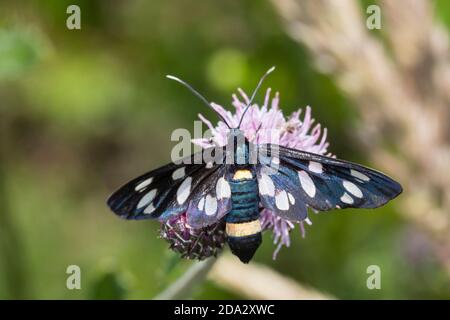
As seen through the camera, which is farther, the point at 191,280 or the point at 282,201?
the point at 191,280

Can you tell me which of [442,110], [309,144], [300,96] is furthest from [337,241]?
[309,144]

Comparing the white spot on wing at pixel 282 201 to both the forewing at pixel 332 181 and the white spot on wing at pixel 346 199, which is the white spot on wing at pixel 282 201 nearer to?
the forewing at pixel 332 181

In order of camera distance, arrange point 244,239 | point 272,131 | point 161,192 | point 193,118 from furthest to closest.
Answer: point 193,118, point 272,131, point 161,192, point 244,239

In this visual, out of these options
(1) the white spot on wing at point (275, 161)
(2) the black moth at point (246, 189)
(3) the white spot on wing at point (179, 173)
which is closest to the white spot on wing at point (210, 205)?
(2) the black moth at point (246, 189)

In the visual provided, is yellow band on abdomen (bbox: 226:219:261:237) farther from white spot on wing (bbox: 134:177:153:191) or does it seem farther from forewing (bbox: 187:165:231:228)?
white spot on wing (bbox: 134:177:153:191)

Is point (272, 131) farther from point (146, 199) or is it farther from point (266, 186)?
point (146, 199)

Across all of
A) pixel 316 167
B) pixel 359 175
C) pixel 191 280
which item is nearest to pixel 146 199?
pixel 191 280

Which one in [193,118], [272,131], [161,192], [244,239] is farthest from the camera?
[193,118]
